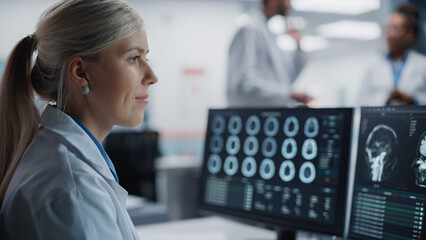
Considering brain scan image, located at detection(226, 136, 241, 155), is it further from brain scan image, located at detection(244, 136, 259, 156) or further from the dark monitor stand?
the dark monitor stand

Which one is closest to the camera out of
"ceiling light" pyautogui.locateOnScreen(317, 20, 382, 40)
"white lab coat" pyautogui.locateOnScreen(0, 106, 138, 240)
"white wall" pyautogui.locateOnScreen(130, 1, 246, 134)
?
"white lab coat" pyautogui.locateOnScreen(0, 106, 138, 240)

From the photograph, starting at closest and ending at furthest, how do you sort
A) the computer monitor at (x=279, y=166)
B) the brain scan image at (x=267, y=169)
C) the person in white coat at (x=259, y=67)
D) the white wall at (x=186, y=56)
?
1. the computer monitor at (x=279, y=166)
2. the brain scan image at (x=267, y=169)
3. the person in white coat at (x=259, y=67)
4. the white wall at (x=186, y=56)

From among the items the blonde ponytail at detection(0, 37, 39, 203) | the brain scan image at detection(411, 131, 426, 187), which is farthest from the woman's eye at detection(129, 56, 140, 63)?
the brain scan image at detection(411, 131, 426, 187)

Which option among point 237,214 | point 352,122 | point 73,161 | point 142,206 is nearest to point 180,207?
point 142,206

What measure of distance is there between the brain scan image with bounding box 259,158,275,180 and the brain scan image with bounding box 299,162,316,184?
0.31ft

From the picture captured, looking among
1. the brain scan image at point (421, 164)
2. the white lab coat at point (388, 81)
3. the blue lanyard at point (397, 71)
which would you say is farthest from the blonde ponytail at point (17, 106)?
the blue lanyard at point (397, 71)

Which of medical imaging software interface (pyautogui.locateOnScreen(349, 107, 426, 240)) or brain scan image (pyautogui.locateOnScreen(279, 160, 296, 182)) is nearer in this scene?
medical imaging software interface (pyautogui.locateOnScreen(349, 107, 426, 240))

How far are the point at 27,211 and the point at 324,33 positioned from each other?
5.67 meters

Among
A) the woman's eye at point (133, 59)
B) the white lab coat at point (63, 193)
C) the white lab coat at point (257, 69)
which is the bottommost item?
the white lab coat at point (63, 193)

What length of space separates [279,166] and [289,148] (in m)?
0.06

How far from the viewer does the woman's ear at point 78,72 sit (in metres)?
0.99

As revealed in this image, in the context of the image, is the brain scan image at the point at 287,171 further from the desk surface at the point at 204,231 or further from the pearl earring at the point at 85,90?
the pearl earring at the point at 85,90

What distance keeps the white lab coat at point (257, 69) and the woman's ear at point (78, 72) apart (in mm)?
1312

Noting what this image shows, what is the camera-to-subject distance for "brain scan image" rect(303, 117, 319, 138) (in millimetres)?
1276
